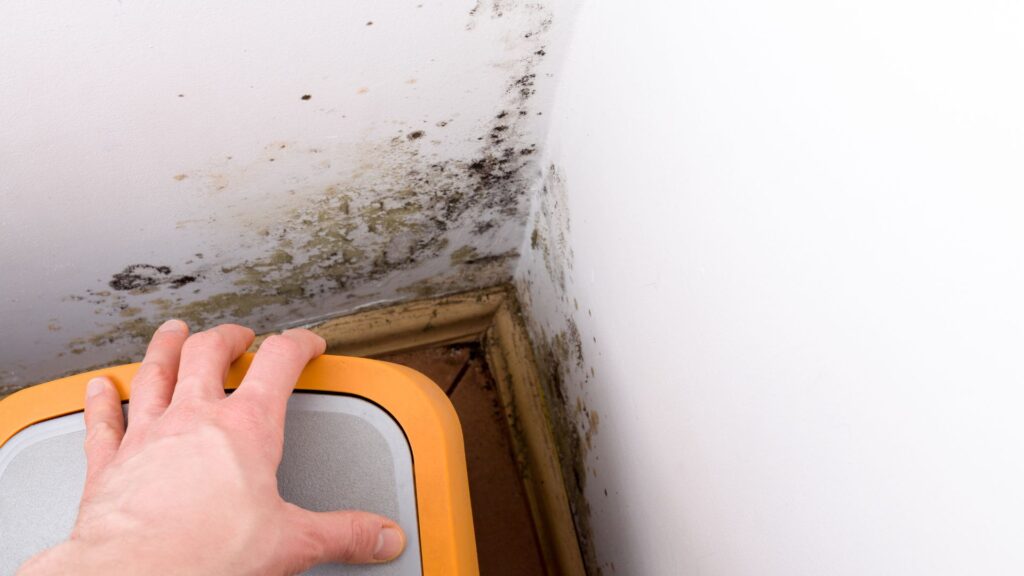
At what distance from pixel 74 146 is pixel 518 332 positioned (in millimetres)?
682

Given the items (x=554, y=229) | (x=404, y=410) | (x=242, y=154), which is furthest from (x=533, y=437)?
(x=242, y=154)

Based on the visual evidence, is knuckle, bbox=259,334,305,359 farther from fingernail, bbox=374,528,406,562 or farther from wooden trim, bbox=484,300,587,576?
wooden trim, bbox=484,300,587,576

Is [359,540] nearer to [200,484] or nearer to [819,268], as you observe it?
[200,484]

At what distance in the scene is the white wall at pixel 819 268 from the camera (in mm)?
265

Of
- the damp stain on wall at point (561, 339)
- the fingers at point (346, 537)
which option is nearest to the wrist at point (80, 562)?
the fingers at point (346, 537)

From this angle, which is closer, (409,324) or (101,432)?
(101,432)

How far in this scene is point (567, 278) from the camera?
0.84m

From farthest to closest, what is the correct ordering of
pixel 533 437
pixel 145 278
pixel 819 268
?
1. pixel 533 437
2. pixel 145 278
3. pixel 819 268

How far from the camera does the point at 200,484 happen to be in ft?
1.54

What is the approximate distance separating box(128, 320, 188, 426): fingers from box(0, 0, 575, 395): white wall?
0.16 metres

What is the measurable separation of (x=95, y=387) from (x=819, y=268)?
57 centimetres

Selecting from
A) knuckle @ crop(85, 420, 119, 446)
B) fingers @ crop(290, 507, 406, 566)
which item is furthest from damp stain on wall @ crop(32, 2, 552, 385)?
fingers @ crop(290, 507, 406, 566)

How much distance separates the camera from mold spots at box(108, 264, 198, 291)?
0.80m

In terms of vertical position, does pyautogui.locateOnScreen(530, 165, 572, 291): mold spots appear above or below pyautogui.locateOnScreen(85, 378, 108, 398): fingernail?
above
